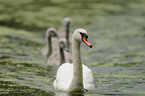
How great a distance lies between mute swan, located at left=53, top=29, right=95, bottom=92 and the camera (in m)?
9.50

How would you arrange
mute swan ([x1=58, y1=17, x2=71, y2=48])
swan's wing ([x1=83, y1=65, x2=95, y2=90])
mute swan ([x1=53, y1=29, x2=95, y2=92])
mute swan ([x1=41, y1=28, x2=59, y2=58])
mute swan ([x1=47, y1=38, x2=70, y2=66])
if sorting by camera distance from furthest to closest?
mute swan ([x1=58, y1=17, x2=71, y2=48]) → mute swan ([x1=41, y1=28, x2=59, y2=58]) → mute swan ([x1=47, y1=38, x2=70, y2=66]) → swan's wing ([x1=83, y1=65, x2=95, y2=90]) → mute swan ([x1=53, y1=29, x2=95, y2=92])

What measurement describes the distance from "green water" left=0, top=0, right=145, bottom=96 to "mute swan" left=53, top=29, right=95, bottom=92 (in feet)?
0.92

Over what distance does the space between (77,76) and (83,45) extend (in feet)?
23.7

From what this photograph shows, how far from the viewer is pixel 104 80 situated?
11.5 m

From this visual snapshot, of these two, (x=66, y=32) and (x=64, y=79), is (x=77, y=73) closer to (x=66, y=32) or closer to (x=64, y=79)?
(x=64, y=79)

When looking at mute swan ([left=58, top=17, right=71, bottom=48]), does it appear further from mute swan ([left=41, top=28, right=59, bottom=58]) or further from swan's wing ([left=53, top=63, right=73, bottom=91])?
swan's wing ([left=53, top=63, right=73, bottom=91])

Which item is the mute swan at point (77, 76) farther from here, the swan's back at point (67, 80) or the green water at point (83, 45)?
the green water at point (83, 45)

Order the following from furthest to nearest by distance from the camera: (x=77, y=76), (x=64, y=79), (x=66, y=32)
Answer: (x=66, y=32) → (x=64, y=79) → (x=77, y=76)

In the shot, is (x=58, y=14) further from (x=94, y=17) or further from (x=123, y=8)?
(x=123, y=8)

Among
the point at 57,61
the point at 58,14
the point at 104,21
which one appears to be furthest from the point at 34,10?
the point at 57,61

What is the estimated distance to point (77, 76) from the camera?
31.3 ft

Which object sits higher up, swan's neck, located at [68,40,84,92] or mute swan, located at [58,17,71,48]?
mute swan, located at [58,17,71,48]

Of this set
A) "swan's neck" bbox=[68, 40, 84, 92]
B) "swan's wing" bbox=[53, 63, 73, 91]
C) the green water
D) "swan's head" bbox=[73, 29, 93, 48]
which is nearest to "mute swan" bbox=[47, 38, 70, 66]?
the green water

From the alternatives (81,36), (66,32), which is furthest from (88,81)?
(66,32)
